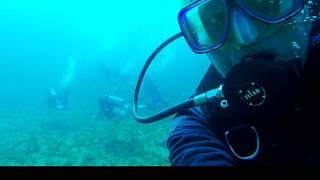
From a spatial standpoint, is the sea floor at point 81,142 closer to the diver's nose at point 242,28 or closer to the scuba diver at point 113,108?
the scuba diver at point 113,108

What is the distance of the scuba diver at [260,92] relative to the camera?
1.63 m

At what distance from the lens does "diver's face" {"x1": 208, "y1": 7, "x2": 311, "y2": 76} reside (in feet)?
5.83

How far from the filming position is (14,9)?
65.1 metres

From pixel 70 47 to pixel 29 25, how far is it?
31.9ft

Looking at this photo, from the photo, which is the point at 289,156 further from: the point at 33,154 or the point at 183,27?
the point at 33,154

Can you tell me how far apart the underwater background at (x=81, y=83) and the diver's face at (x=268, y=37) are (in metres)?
0.76

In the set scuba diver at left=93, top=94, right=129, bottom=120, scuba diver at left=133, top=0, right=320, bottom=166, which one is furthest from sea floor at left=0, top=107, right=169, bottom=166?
scuba diver at left=133, top=0, right=320, bottom=166

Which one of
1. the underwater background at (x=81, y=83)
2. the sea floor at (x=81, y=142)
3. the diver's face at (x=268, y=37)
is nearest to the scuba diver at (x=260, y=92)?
the diver's face at (x=268, y=37)

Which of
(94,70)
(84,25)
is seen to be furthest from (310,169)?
(84,25)

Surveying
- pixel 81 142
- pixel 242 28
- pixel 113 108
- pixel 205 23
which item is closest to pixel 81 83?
pixel 113 108

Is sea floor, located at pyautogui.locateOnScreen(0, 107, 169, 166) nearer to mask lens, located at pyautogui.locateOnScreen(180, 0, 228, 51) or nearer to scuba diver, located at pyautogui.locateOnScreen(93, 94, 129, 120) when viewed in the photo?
scuba diver, located at pyautogui.locateOnScreen(93, 94, 129, 120)

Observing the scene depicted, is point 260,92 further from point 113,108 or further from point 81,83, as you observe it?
point 81,83

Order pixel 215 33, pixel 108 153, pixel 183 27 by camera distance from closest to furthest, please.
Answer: pixel 215 33 → pixel 183 27 → pixel 108 153

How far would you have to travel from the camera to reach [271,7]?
187 centimetres
